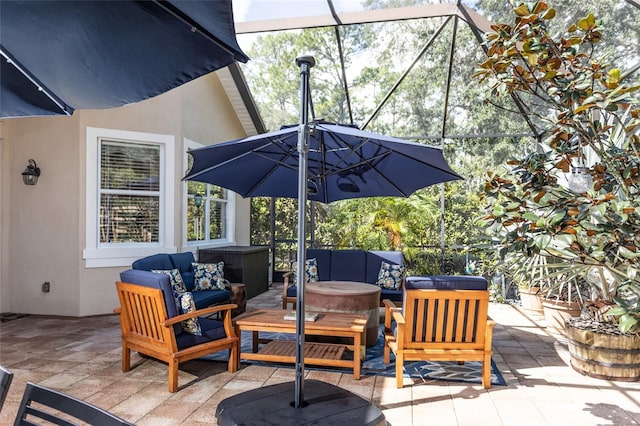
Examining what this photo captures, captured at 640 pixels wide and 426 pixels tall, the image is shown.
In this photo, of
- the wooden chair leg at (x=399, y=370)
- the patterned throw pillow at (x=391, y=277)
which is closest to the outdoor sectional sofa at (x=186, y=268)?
the patterned throw pillow at (x=391, y=277)

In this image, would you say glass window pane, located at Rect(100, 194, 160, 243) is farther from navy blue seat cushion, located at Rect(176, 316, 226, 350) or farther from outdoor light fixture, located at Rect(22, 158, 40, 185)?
navy blue seat cushion, located at Rect(176, 316, 226, 350)

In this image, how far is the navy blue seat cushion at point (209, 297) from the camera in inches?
211

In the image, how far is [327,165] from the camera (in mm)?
4684

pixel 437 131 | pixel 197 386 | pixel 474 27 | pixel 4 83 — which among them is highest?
pixel 474 27

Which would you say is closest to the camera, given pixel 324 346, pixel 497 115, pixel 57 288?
pixel 324 346

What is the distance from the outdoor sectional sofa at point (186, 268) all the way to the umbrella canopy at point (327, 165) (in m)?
1.46

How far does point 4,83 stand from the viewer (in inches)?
83.1

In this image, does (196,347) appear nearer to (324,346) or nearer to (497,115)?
(324,346)

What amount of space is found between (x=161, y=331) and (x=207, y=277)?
7.51ft

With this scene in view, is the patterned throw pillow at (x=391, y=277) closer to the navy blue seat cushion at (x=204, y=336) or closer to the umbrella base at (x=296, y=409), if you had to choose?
the navy blue seat cushion at (x=204, y=336)

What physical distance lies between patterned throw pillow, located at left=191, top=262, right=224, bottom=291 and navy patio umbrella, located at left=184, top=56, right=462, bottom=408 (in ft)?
4.95

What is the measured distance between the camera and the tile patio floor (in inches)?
126

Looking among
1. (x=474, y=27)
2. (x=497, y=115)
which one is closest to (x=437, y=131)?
(x=497, y=115)

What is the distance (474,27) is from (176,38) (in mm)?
6200
